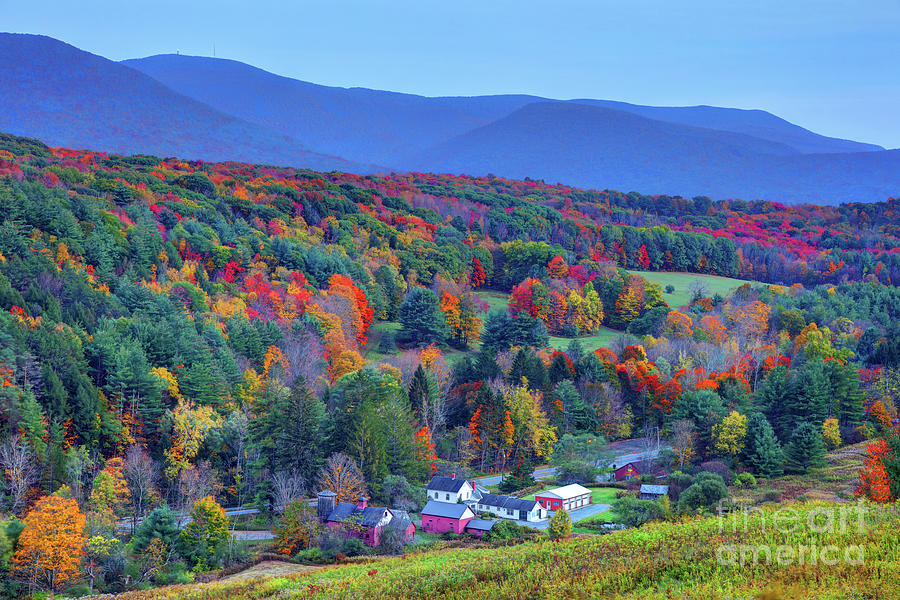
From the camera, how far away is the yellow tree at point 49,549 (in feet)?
98.1

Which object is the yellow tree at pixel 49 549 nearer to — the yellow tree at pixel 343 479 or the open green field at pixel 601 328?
the yellow tree at pixel 343 479

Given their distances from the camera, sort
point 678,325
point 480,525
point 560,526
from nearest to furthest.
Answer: point 560,526 → point 480,525 → point 678,325

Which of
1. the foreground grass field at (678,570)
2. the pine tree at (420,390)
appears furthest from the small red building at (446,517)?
the foreground grass field at (678,570)

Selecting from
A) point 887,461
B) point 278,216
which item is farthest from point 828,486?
point 278,216

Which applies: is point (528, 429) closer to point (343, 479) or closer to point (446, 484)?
point (446, 484)

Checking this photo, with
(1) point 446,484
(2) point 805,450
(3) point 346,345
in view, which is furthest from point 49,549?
(2) point 805,450

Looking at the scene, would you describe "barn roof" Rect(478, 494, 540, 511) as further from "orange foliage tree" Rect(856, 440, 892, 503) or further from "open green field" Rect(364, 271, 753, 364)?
"open green field" Rect(364, 271, 753, 364)

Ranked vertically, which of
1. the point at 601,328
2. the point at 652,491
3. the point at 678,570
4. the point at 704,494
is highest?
the point at 678,570

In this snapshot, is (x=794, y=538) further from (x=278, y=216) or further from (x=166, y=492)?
(x=278, y=216)

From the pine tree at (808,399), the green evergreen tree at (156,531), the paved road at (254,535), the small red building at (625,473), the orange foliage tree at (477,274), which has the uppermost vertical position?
the orange foliage tree at (477,274)

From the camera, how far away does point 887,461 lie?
26.1 m

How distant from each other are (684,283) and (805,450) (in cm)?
6399

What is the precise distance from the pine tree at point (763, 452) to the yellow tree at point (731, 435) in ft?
1.70

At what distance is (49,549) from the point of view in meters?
29.8
